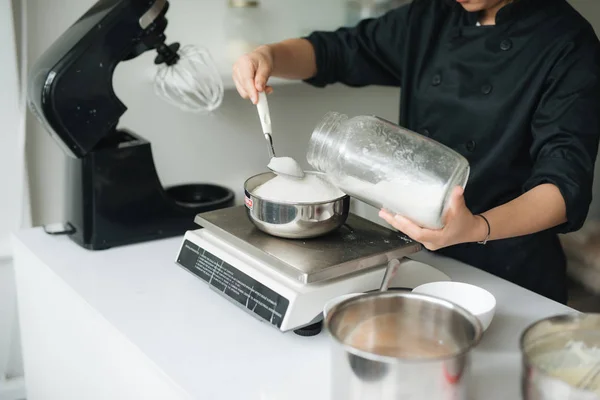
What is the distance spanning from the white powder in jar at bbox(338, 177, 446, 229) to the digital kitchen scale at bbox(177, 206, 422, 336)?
0.42ft

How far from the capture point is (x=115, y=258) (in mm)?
1256

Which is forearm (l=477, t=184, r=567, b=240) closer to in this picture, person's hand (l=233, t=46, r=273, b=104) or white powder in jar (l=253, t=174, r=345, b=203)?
white powder in jar (l=253, t=174, r=345, b=203)

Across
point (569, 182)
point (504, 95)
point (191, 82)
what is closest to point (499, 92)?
point (504, 95)

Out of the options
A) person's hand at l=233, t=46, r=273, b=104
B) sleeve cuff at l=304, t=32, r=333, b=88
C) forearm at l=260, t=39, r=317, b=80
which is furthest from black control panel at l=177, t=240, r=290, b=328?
sleeve cuff at l=304, t=32, r=333, b=88

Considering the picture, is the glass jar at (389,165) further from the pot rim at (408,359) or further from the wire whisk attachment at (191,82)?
the wire whisk attachment at (191,82)

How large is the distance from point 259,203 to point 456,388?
455mm

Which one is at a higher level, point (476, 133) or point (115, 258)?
point (476, 133)

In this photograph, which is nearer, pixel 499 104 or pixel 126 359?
pixel 126 359

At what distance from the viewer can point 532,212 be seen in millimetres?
1014

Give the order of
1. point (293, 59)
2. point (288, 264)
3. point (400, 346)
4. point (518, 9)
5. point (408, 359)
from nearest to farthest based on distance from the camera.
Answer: point (408, 359)
point (400, 346)
point (288, 264)
point (518, 9)
point (293, 59)

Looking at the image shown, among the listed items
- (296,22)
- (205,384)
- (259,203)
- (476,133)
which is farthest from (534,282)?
(296,22)

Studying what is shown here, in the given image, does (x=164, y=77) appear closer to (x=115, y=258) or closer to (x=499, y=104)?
(x=115, y=258)

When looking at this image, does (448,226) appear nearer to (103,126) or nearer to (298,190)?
(298,190)

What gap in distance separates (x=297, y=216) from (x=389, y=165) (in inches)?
7.4
